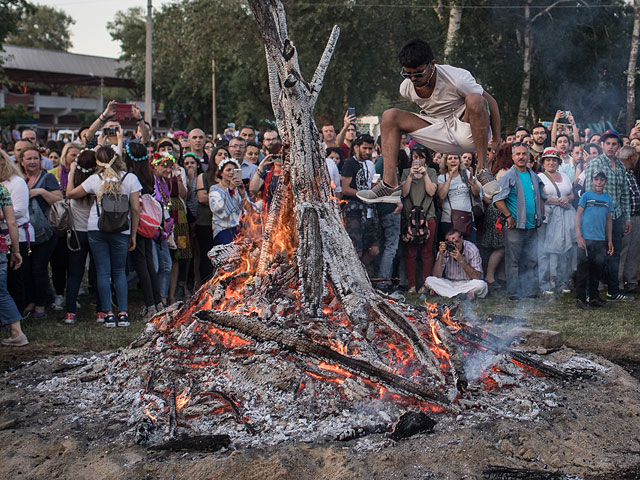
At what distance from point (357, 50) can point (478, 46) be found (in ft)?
17.7

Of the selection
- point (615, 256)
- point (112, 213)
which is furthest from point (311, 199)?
point (615, 256)

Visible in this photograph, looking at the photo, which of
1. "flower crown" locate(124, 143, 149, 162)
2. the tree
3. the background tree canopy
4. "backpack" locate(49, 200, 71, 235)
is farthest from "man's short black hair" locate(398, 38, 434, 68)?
the tree

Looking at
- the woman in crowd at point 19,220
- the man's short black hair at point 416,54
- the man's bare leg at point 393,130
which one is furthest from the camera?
the woman in crowd at point 19,220

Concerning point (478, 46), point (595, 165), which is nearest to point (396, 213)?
point (595, 165)

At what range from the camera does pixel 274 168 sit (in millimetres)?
9180

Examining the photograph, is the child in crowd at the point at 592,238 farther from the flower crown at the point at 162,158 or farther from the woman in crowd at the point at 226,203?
the flower crown at the point at 162,158

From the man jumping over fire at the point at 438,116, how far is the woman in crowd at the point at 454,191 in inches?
148

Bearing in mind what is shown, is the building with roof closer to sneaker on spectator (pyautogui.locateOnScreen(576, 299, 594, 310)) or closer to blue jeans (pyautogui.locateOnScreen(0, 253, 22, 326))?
blue jeans (pyautogui.locateOnScreen(0, 253, 22, 326))

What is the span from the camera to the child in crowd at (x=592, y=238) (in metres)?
9.68

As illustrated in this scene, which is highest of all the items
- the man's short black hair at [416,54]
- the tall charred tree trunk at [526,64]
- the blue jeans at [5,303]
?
the tall charred tree trunk at [526,64]

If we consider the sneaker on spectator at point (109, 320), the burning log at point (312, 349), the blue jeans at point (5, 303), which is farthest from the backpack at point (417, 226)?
the blue jeans at point (5, 303)

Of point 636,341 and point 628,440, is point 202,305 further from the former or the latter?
point 636,341

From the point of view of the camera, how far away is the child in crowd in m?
9.68

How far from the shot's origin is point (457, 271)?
10266 millimetres
